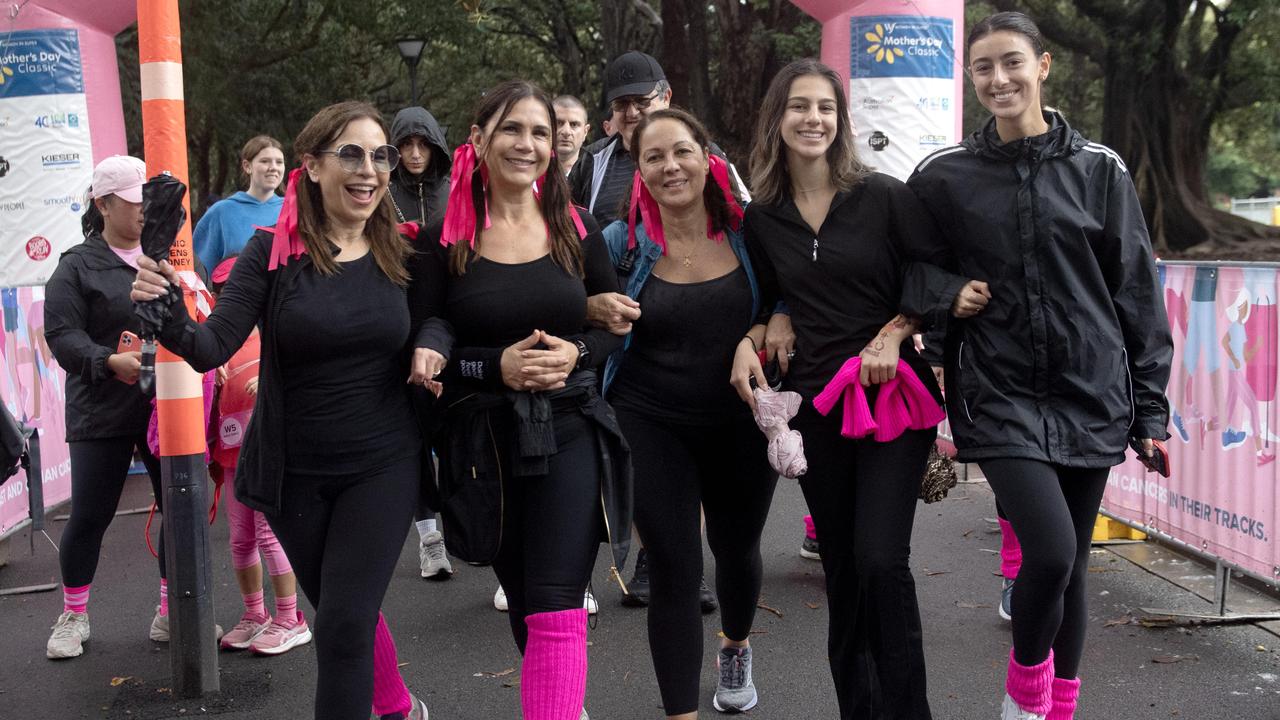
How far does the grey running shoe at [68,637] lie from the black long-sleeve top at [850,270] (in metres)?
3.40

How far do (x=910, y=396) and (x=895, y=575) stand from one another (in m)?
0.53

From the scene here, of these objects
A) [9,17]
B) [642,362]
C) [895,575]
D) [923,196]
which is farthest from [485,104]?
[9,17]

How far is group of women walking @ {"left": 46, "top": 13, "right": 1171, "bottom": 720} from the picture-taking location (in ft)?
11.3

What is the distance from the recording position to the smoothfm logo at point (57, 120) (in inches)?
348

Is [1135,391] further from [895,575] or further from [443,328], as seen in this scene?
[443,328]

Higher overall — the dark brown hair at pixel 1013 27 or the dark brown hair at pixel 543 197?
the dark brown hair at pixel 1013 27

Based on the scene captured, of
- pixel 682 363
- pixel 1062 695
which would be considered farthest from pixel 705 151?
pixel 1062 695

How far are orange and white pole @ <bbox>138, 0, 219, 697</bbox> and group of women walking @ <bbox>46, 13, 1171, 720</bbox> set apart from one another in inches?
45.1

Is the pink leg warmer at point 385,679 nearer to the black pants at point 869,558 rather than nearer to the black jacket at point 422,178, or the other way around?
the black pants at point 869,558

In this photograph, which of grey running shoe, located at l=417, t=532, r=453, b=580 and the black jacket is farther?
grey running shoe, located at l=417, t=532, r=453, b=580

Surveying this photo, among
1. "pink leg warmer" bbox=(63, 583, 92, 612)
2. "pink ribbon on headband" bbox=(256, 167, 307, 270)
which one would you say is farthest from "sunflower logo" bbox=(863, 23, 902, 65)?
"pink leg warmer" bbox=(63, 583, 92, 612)

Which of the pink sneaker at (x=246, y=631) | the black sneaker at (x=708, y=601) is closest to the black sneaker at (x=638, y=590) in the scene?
the black sneaker at (x=708, y=601)

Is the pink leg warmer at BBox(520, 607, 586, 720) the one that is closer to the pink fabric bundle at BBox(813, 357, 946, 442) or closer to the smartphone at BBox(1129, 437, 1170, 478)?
the pink fabric bundle at BBox(813, 357, 946, 442)

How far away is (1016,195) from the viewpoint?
3596 millimetres
